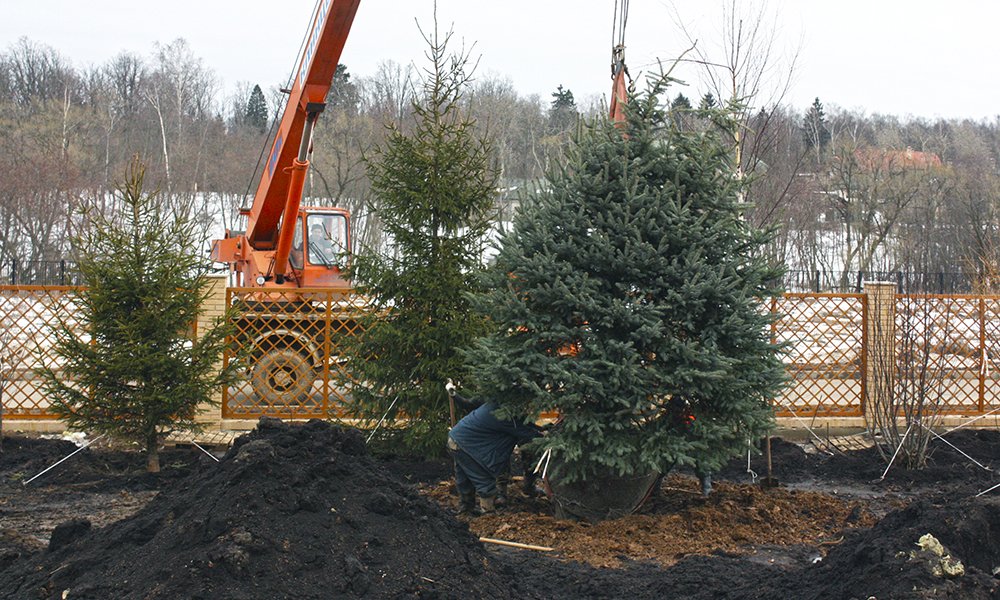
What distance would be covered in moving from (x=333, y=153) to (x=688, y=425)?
3261 centimetres

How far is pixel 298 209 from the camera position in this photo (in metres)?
11.9

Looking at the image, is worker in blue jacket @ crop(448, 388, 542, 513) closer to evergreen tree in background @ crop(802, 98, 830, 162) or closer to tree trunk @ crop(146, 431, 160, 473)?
tree trunk @ crop(146, 431, 160, 473)

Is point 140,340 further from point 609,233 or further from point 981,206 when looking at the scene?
point 981,206

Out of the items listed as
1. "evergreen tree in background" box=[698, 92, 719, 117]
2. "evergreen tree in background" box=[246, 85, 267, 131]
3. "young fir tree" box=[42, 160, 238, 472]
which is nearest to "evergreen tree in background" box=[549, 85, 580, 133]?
"evergreen tree in background" box=[246, 85, 267, 131]

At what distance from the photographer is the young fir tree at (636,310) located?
5738 millimetres

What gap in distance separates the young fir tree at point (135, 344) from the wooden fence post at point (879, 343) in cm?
620

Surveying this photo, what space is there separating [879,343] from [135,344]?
22.4ft

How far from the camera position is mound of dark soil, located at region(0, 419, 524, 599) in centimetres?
385

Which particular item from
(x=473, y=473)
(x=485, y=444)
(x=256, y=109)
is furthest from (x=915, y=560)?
(x=256, y=109)

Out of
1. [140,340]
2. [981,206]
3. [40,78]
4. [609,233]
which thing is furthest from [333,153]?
[609,233]

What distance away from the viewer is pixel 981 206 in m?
32.0

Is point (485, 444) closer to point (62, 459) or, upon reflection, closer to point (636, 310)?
point (636, 310)

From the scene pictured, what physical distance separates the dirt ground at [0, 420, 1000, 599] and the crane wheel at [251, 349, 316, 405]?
3.21m

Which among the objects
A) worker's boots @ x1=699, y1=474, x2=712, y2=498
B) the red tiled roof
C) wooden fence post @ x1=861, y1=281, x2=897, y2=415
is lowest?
worker's boots @ x1=699, y1=474, x2=712, y2=498
